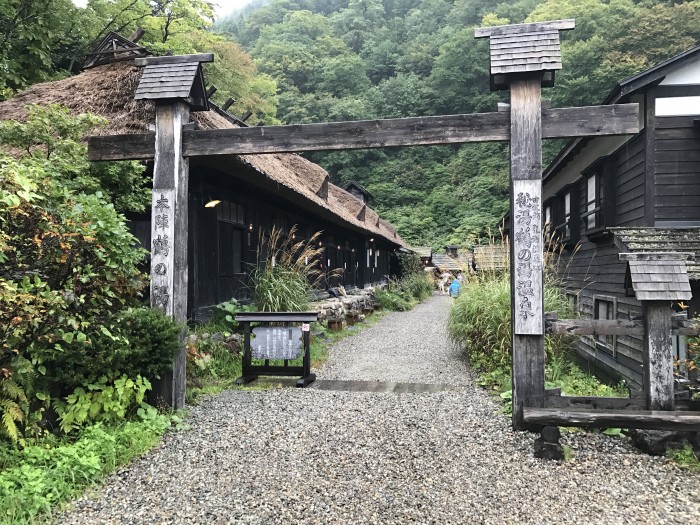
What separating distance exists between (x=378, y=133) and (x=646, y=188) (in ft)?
15.6

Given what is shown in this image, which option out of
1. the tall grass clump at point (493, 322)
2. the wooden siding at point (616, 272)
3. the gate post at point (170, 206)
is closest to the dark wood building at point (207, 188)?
the gate post at point (170, 206)

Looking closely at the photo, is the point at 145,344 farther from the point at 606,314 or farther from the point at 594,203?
the point at 594,203

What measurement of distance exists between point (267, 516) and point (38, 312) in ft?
6.49

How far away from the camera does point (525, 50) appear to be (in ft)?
13.5

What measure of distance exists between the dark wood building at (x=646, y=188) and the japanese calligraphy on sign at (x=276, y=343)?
4.15m

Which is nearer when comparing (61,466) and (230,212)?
(61,466)

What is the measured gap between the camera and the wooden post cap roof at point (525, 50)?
159 inches

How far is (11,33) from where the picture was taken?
36.4 ft

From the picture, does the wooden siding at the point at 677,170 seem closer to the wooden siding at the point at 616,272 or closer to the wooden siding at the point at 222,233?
the wooden siding at the point at 616,272

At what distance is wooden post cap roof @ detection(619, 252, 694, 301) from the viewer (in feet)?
11.9

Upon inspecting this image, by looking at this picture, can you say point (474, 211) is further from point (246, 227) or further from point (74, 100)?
point (74, 100)

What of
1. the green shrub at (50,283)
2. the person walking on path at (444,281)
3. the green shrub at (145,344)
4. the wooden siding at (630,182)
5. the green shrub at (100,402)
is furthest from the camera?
the person walking on path at (444,281)

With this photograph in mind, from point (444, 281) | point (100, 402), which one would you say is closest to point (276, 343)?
point (100, 402)

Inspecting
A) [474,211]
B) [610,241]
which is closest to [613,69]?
[474,211]
